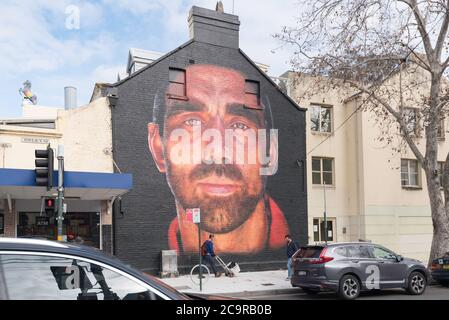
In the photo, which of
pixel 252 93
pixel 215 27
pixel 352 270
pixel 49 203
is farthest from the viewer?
pixel 252 93

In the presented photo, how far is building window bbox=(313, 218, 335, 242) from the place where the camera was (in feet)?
76.5

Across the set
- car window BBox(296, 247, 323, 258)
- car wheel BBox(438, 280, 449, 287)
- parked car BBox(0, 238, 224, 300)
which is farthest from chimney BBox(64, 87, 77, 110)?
parked car BBox(0, 238, 224, 300)

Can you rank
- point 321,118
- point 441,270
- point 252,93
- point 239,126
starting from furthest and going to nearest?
point 321,118 < point 252,93 < point 239,126 < point 441,270

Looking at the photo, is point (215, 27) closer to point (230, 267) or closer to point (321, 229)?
point (230, 267)

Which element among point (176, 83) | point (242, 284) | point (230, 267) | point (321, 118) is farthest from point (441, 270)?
point (176, 83)

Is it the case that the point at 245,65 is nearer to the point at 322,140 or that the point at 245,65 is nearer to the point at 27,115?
the point at 322,140

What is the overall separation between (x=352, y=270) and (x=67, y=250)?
1158 cm

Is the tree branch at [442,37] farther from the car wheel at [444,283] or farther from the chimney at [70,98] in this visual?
the chimney at [70,98]

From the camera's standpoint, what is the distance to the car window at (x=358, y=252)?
1386 cm

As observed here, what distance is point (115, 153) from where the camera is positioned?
18656mm

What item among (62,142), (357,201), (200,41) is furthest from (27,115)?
(357,201)

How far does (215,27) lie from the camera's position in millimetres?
21344

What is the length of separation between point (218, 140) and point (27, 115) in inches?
419

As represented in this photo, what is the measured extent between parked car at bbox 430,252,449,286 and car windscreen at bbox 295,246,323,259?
16.8ft
